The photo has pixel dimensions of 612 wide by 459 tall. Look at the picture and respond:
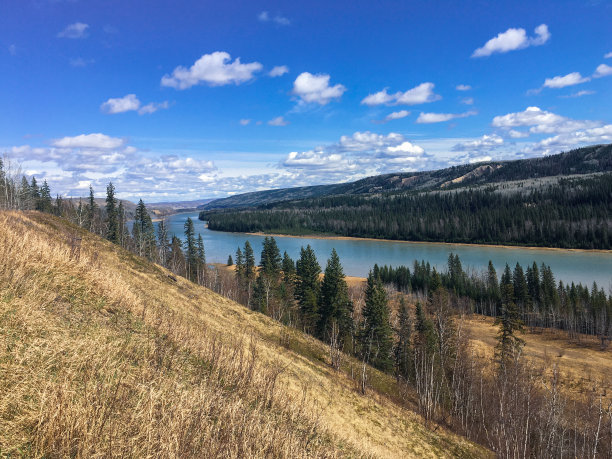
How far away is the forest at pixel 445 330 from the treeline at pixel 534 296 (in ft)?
0.83

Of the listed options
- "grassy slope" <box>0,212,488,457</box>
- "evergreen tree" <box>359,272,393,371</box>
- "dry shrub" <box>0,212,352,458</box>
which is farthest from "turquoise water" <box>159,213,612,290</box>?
"dry shrub" <box>0,212,352,458</box>

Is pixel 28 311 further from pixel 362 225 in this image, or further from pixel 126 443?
pixel 362 225

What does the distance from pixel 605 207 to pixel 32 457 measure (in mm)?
183263

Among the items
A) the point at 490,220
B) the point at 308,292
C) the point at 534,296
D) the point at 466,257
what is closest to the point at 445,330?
the point at 308,292

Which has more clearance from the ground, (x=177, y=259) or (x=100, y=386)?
(x=100, y=386)

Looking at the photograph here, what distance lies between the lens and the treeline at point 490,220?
12256 centimetres

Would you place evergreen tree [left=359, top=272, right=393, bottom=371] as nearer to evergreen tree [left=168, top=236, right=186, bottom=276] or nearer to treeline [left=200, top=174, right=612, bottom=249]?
evergreen tree [left=168, top=236, right=186, bottom=276]

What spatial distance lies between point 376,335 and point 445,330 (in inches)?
344

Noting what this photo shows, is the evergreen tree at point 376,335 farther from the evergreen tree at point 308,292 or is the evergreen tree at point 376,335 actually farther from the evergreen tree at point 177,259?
the evergreen tree at point 177,259

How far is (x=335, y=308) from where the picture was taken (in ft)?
123

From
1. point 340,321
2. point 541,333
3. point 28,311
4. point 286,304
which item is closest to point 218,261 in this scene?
point 286,304

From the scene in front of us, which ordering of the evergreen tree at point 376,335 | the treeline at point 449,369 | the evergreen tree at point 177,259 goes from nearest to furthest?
the treeline at point 449,369
the evergreen tree at point 376,335
the evergreen tree at point 177,259

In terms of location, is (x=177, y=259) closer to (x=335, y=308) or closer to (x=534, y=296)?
(x=335, y=308)

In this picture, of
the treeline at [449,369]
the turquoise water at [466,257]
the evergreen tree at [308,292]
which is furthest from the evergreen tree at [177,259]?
the turquoise water at [466,257]
